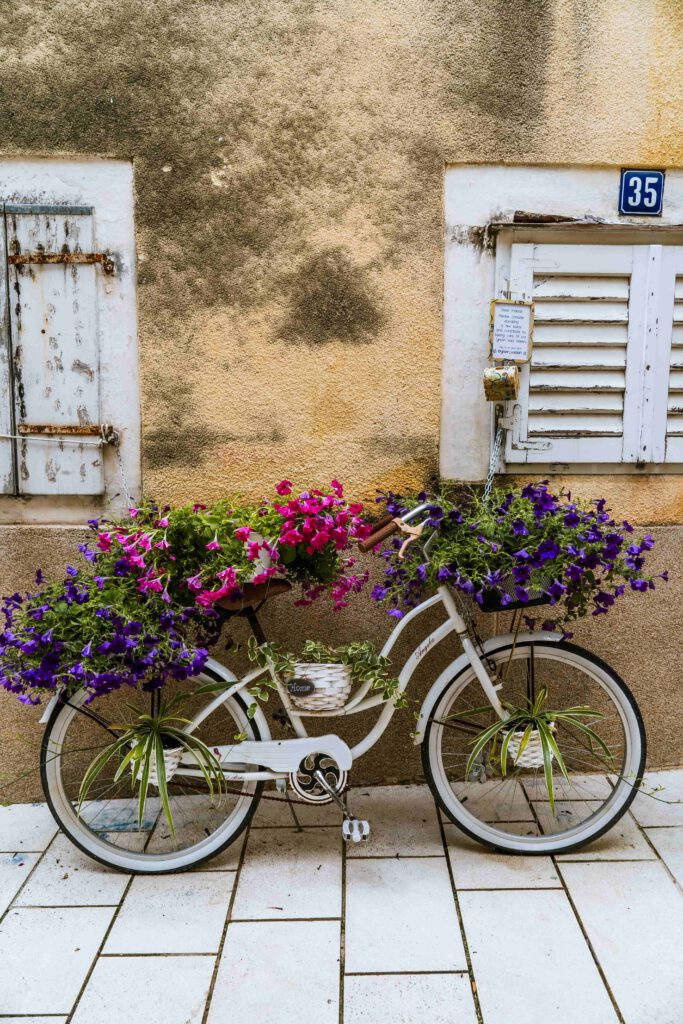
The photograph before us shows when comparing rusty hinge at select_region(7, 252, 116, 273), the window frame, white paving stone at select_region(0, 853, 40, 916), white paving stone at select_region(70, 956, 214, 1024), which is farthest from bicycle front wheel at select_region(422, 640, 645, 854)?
rusty hinge at select_region(7, 252, 116, 273)

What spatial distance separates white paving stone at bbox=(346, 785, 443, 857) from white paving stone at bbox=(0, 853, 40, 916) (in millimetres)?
1204

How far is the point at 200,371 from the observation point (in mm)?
3697

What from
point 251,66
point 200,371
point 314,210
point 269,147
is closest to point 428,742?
point 200,371

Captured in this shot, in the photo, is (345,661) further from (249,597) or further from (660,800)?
(660,800)

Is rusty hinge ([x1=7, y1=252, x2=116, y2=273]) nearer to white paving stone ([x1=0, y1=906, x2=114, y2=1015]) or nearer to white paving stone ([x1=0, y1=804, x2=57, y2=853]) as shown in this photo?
white paving stone ([x1=0, y1=804, x2=57, y2=853])

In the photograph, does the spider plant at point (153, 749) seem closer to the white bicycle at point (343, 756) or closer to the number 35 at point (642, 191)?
the white bicycle at point (343, 756)

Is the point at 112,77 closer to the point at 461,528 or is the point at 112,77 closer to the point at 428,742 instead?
the point at 461,528

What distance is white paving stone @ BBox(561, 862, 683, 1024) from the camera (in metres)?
2.67

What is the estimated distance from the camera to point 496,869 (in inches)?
131

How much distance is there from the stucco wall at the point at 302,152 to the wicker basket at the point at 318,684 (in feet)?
2.83

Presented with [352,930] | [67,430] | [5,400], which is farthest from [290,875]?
[5,400]

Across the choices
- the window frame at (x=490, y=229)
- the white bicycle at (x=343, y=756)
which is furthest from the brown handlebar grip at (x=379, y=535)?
the window frame at (x=490, y=229)

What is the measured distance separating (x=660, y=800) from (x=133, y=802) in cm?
222

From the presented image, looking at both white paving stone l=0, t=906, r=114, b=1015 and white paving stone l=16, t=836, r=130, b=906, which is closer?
white paving stone l=0, t=906, r=114, b=1015
